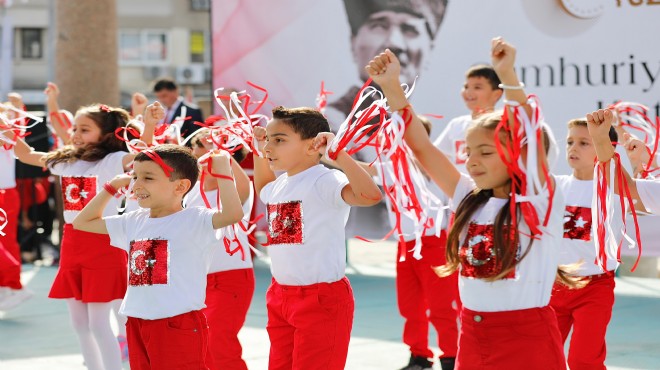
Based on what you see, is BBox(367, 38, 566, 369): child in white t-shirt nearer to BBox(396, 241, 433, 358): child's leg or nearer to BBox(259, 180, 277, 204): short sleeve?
BBox(259, 180, 277, 204): short sleeve

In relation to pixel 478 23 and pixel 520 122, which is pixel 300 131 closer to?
pixel 520 122

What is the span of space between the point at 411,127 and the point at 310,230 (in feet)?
3.51

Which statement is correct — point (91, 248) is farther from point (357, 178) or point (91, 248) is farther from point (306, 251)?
point (357, 178)

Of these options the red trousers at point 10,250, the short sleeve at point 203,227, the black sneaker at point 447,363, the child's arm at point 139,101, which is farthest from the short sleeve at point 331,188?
the red trousers at point 10,250

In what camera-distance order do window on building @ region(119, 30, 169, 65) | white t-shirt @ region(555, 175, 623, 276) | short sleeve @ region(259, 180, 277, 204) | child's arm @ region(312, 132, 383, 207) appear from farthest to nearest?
window on building @ region(119, 30, 169, 65), white t-shirt @ region(555, 175, 623, 276), short sleeve @ region(259, 180, 277, 204), child's arm @ region(312, 132, 383, 207)

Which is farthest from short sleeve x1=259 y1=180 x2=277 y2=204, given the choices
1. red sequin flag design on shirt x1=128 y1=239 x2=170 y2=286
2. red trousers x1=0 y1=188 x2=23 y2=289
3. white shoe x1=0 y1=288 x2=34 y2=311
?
white shoe x1=0 y1=288 x2=34 y2=311

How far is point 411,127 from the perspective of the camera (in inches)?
148

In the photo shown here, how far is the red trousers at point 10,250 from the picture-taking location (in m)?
8.51

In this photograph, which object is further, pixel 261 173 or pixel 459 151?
pixel 459 151

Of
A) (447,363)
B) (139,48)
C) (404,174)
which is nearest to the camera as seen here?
(404,174)

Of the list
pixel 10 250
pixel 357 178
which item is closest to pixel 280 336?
pixel 357 178

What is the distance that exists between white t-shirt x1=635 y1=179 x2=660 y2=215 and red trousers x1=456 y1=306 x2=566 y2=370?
1147mm

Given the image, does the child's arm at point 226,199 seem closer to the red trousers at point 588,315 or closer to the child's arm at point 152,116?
the child's arm at point 152,116

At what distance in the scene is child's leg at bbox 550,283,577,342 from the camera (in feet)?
16.8
